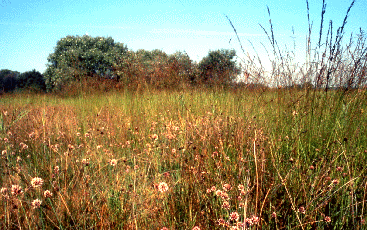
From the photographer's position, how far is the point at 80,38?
80.5 feet

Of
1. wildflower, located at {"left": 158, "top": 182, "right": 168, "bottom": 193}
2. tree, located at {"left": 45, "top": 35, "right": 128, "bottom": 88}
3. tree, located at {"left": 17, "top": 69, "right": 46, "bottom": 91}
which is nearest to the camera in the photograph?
wildflower, located at {"left": 158, "top": 182, "right": 168, "bottom": 193}

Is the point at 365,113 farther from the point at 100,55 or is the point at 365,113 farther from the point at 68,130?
the point at 100,55

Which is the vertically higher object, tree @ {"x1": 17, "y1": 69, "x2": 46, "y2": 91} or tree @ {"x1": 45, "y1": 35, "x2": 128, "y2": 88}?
tree @ {"x1": 45, "y1": 35, "x2": 128, "y2": 88}

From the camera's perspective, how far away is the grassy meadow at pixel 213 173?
4.35ft

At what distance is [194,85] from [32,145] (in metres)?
3.84

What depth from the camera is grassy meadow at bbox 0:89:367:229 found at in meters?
1.33

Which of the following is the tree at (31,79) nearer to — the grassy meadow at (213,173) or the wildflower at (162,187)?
the grassy meadow at (213,173)

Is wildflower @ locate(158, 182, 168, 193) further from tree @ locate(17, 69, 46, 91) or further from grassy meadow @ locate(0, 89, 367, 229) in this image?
tree @ locate(17, 69, 46, 91)

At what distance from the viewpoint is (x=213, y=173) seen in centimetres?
185

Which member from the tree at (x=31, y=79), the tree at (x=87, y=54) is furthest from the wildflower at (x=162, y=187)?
the tree at (x=31, y=79)

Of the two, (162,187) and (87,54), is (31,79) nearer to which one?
(87,54)

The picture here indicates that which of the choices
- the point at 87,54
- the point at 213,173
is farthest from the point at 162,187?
the point at 87,54

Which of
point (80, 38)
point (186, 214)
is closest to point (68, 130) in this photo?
point (186, 214)

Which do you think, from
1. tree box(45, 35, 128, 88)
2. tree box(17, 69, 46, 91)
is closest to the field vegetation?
tree box(45, 35, 128, 88)
